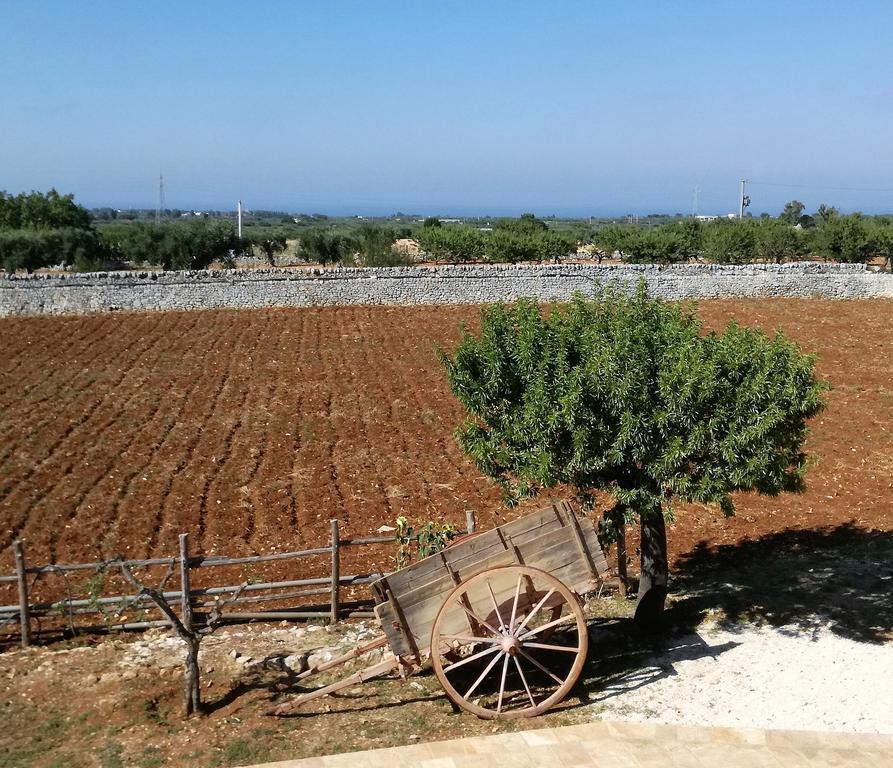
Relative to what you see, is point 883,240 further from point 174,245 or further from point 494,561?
point 494,561

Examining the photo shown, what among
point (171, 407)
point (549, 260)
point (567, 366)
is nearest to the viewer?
point (567, 366)

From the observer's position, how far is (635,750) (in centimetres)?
793

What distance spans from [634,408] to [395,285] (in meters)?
29.2

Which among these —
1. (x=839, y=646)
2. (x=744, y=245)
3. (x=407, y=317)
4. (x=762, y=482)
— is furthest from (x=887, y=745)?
(x=744, y=245)

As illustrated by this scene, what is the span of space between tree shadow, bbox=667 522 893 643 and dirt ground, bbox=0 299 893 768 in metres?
0.04

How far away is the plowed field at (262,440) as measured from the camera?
14.2 meters

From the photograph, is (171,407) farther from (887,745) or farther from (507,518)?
(887,745)

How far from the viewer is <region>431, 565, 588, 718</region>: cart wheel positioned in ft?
27.1

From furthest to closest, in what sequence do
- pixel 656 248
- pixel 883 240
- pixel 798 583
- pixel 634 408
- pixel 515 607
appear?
pixel 656 248, pixel 883 240, pixel 798 583, pixel 634 408, pixel 515 607

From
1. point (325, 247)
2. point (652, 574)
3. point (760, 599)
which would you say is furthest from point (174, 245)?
point (652, 574)

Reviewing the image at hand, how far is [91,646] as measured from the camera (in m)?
10.4

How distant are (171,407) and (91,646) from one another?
11.6m

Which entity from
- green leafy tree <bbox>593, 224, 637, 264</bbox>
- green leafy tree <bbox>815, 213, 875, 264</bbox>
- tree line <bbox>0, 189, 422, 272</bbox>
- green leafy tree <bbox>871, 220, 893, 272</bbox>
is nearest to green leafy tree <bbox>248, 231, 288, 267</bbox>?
tree line <bbox>0, 189, 422, 272</bbox>

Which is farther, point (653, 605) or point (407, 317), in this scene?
point (407, 317)
